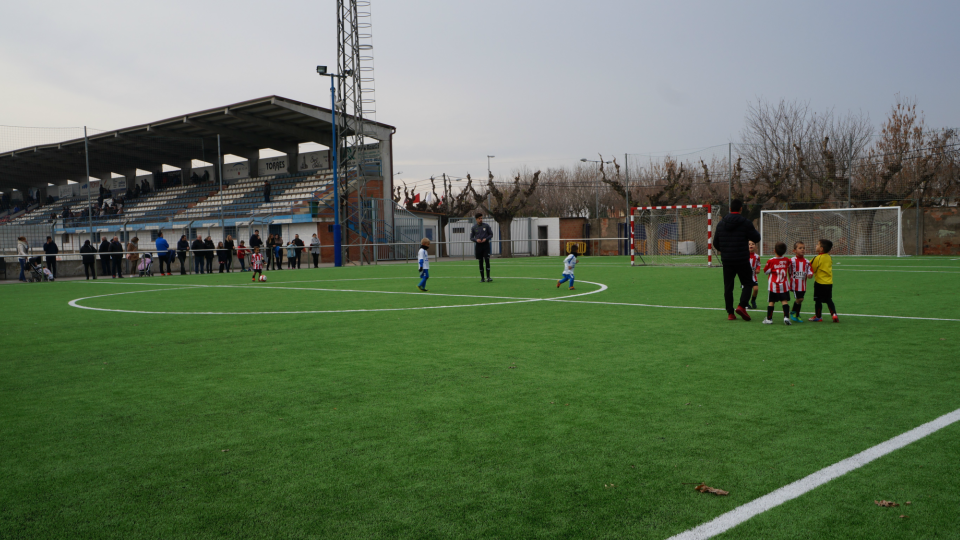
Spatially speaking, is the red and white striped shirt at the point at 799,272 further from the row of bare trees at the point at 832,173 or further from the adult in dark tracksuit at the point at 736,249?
the row of bare trees at the point at 832,173

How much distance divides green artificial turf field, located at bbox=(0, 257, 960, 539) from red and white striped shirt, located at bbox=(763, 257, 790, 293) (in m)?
0.63

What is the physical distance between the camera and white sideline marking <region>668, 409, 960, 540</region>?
9.86ft

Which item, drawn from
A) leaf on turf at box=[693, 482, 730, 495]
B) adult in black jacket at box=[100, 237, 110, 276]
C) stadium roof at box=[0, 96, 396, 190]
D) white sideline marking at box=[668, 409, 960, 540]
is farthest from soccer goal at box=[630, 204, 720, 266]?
Result: leaf on turf at box=[693, 482, 730, 495]

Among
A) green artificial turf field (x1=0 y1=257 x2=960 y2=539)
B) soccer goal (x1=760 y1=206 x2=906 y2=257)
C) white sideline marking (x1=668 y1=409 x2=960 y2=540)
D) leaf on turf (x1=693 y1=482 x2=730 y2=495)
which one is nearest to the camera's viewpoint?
white sideline marking (x1=668 y1=409 x2=960 y2=540)

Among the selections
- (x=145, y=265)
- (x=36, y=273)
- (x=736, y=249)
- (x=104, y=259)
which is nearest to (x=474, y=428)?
(x=736, y=249)

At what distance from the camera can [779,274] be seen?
912 centimetres

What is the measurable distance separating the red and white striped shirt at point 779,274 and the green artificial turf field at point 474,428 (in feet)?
2.06

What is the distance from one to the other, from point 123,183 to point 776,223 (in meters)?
52.1

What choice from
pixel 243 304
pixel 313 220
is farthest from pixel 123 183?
pixel 243 304

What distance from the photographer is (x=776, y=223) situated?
35812mm

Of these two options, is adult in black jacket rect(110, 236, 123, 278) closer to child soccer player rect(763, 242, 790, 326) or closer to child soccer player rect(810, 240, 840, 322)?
child soccer player rect(763, 242, 790, 326)

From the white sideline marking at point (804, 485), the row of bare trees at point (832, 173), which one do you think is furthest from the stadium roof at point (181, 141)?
the white sideline marking at point (804, 485)

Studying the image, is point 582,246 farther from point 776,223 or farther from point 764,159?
point 764,159

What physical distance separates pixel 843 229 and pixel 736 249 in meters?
28.2
